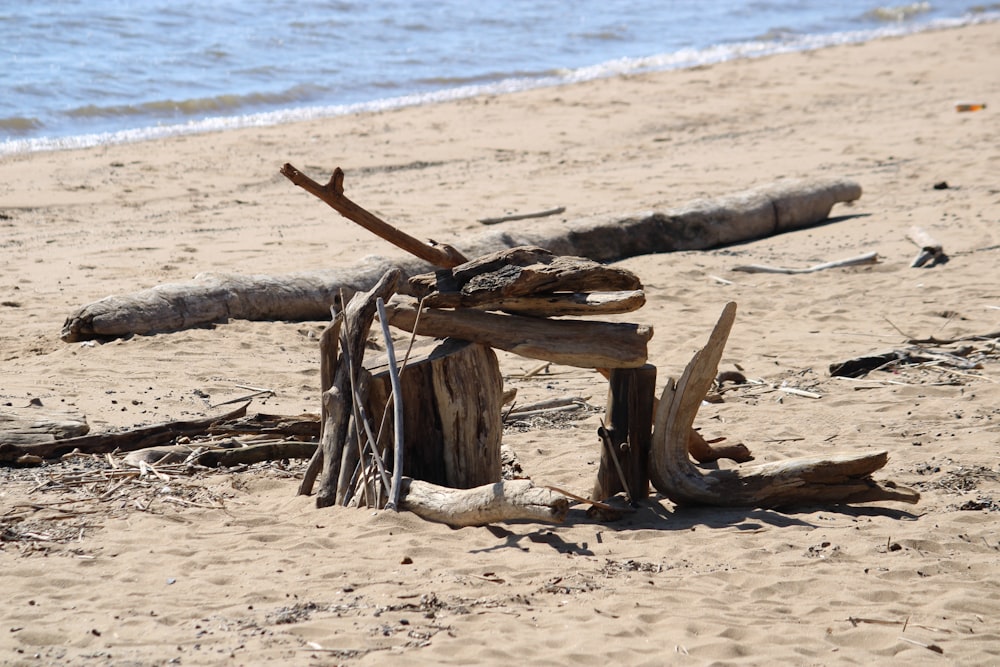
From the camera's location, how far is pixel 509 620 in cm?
386

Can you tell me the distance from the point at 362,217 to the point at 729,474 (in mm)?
2010

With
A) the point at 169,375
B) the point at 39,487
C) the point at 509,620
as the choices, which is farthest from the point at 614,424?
the point at 169,375

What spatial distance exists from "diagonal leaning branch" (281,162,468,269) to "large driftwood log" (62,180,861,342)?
1.53 metres

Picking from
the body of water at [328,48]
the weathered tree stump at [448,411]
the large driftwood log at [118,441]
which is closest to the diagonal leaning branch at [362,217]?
the weathered tree stump at [448,411]

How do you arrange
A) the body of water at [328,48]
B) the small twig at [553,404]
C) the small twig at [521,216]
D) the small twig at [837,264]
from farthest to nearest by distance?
1. the body of water at [328,48]
2. the small twig at [521,216]
3. the small twig at [837,264]
4. the small twig at [553,404]

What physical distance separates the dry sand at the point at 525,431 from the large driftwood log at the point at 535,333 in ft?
2.41

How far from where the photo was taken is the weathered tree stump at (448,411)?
4.99 metres

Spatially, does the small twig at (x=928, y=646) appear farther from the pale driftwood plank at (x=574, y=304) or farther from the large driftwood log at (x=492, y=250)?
the large driftwood log at (x=492, y=250)

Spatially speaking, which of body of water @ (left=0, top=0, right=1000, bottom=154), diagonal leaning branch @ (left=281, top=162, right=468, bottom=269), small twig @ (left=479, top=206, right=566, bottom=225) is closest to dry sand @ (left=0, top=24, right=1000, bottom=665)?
small twig @ (left=479, top=206, right=566, bottom=225)

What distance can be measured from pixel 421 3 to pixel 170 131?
15326 millimetres

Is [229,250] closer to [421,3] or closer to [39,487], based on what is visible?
[39,487]

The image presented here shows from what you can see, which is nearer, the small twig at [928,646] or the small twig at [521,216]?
the small twig at [928,646]

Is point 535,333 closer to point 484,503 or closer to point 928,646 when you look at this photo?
point 484,503

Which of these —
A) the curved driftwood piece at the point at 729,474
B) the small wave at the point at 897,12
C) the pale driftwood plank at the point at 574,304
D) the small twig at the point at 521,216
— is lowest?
the curved driftwood piece at the point at 729,474
